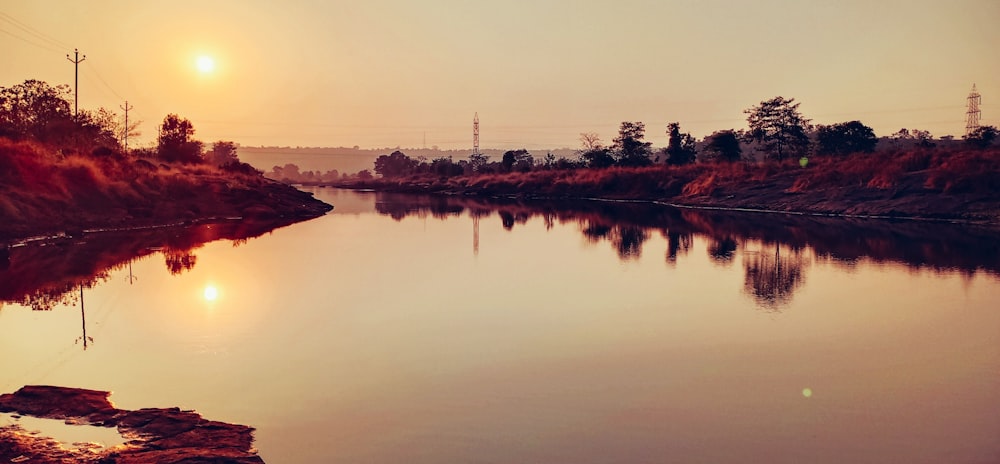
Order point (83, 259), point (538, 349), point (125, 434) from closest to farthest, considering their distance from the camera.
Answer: point (125, 434)
point (538, 349)
point (83, 259)

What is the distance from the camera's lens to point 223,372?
45.2 ft

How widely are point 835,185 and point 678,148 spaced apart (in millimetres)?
44943

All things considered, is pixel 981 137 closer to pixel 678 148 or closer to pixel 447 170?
pixel 678 148

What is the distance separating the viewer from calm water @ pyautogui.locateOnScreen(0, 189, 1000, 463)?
10672 millimetres

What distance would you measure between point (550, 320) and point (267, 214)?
139ft

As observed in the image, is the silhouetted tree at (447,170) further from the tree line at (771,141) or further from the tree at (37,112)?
the tree at (37,112)

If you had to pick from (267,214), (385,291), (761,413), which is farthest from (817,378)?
(267,214)

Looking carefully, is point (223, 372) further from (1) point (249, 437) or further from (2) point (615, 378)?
(2) point (615, 378)

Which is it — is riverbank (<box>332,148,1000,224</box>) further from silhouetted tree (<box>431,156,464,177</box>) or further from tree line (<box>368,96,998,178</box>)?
silhouetted tree (<box>431,156,464,177</box>)

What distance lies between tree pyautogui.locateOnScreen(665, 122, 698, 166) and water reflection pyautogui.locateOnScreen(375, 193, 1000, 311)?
1731 inches

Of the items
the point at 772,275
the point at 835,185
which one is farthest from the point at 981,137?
the point at 772,275

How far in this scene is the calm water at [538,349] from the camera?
1067cm

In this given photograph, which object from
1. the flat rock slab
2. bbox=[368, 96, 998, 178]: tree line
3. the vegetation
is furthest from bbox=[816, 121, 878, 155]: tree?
the flat rock slab

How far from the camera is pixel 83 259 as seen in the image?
28.6 meters
